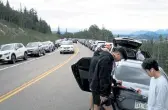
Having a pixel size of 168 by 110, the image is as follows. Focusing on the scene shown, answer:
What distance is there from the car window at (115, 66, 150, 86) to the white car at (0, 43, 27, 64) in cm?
2047

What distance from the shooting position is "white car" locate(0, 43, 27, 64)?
2823 centimetres

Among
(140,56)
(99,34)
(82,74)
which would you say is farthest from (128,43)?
Result: (99,34)

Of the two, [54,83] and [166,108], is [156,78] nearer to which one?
[166,108]

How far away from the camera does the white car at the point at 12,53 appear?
92.6 feet

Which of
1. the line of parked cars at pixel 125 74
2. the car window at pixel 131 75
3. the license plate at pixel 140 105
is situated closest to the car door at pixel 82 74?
the line of parked cars at pixel 125 74

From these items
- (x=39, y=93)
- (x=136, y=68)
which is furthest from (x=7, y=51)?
(x=136, y=68)

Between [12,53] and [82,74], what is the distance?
21.9m

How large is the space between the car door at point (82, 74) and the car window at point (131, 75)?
3.49ft

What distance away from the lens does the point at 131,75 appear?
8750 mm

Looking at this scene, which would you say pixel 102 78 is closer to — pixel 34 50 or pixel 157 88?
pixel 157 88

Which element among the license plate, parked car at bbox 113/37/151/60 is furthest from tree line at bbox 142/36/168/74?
the license plate

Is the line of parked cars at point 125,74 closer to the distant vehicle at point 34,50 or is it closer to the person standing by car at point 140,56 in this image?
the person standing by car at point 140,56

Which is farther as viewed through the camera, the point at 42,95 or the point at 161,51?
the point at 161,51

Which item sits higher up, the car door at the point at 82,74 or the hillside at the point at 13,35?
the car door at the point at 82,74
